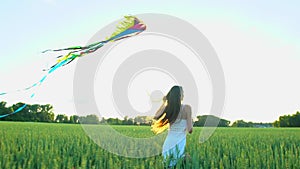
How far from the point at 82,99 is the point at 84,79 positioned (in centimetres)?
32

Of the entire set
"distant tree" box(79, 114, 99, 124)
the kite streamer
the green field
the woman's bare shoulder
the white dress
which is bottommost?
the green field

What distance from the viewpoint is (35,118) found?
46.6m

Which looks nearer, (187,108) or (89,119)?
(187,108)

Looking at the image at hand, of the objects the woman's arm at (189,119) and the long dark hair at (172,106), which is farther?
the woman's arm at (189,119)

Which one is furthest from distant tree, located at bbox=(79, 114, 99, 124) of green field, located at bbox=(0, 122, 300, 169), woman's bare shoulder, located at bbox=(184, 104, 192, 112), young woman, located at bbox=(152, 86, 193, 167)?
woman's bare shoulder, located at bbox=(184, 104, 192, 112)

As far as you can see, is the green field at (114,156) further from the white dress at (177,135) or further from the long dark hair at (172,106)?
the long dark hair at (172,106)

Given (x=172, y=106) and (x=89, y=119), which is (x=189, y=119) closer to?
(x=172, y=106)

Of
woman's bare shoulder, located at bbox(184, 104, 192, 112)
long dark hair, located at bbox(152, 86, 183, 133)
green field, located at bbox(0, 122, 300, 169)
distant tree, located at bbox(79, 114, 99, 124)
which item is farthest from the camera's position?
distant tree, located at bbox(79, 114, 99, 124)

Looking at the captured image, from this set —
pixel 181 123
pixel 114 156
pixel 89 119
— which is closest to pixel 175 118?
pixel 181 123

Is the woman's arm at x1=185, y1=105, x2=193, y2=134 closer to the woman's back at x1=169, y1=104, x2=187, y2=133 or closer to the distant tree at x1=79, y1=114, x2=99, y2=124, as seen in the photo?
the woman's back at x1=169, y1=104, x2=187, y2=133

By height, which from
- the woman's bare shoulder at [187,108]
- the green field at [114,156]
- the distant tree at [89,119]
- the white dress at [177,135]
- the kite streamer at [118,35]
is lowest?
the green field at [114,156]

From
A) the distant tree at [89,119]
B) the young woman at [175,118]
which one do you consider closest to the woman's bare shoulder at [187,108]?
the young woman at [175,118]

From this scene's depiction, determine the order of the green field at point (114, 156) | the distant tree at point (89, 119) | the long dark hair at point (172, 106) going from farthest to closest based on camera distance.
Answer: the distant tree at point (89, 119)
the long dark hair at point (172, 106)
the green field at point (114, 156)

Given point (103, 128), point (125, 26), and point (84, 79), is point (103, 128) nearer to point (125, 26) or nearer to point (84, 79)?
point (84, 79)
